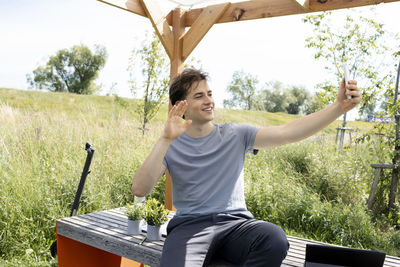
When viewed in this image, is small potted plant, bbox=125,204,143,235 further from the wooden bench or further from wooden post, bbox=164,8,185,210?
wooden post, bbox=164,8,185,210

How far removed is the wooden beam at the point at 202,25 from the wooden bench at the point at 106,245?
1562 millimetres

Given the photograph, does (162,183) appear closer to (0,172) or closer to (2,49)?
(0,172)

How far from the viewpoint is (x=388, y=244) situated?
3490mm

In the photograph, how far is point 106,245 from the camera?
7.61 ft

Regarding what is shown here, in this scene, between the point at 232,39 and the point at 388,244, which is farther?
the point at 232,39

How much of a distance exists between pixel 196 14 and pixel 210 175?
→ 6.65 ft

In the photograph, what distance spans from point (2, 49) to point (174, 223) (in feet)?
112

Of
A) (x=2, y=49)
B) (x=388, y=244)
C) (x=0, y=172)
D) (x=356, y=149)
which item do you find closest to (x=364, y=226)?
(x=388, y=244)

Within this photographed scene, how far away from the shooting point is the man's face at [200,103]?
1957mm

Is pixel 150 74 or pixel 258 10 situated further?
pixel 150 74

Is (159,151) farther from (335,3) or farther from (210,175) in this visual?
(335,3)

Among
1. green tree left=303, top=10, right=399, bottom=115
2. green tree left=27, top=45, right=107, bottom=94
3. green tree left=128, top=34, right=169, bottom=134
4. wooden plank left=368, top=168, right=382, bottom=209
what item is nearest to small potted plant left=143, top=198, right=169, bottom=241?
wooden plank left=368, top=168, right=382, bottom=209

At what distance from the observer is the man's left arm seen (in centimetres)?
165

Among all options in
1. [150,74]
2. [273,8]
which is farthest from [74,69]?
[273,8]
